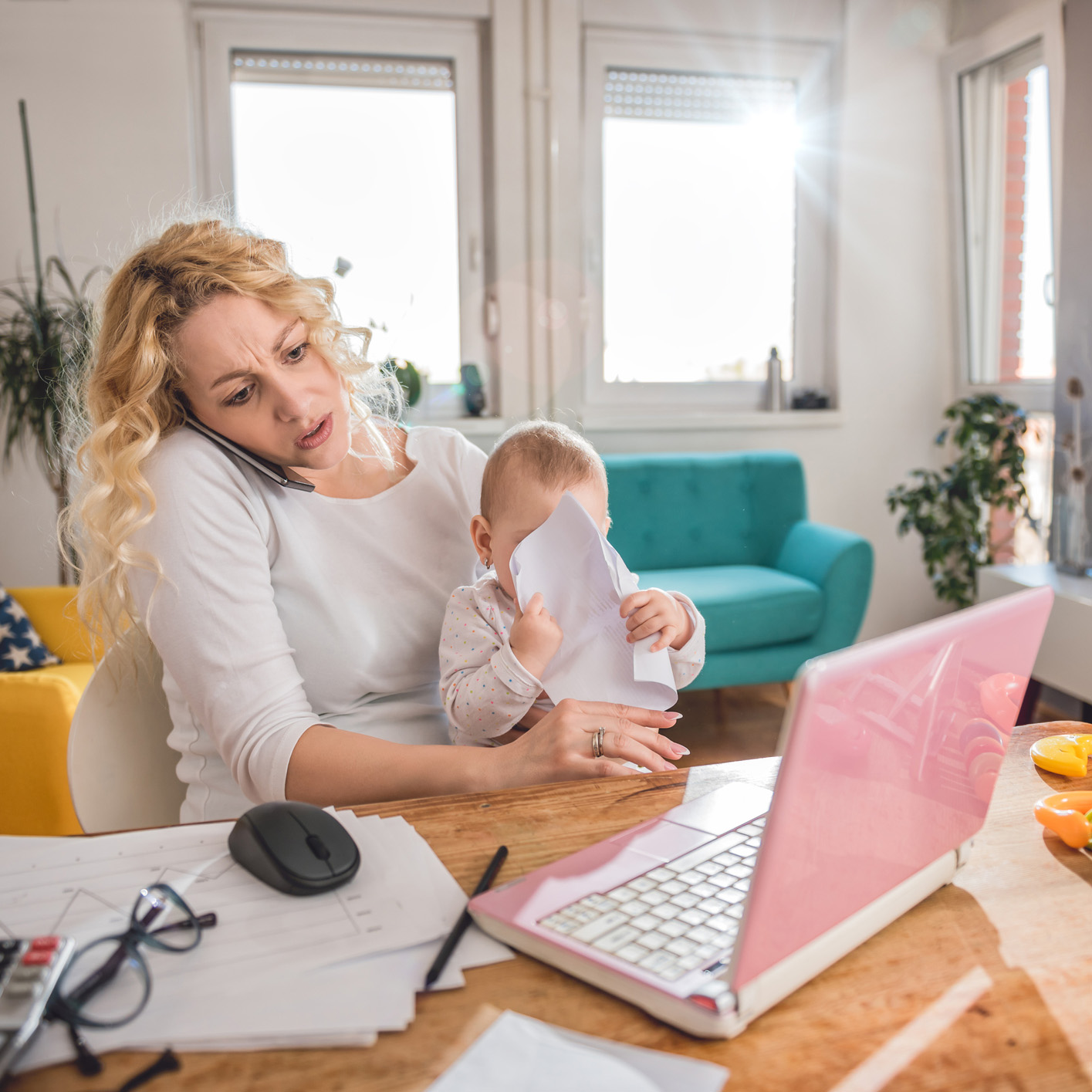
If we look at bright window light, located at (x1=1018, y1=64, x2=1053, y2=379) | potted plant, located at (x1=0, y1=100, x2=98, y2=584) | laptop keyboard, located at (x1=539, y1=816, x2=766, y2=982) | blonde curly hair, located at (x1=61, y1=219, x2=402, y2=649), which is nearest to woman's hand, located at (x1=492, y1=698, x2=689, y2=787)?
laptop keyboard, located at (x1=539, y1=816, x2=766, y2=982)

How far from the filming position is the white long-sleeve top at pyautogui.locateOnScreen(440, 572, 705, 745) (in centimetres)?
100

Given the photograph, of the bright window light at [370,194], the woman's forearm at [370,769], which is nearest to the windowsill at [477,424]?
the bright window light at [370,194]

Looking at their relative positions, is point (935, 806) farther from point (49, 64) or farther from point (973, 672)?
point (49, 64)

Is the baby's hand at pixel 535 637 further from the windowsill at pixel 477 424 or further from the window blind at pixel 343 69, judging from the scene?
the window blind at pixel 343 69

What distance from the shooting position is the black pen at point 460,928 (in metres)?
0.53

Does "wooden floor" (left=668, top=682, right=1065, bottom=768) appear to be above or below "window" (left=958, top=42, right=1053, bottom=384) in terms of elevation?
below

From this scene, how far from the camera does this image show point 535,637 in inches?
38.8

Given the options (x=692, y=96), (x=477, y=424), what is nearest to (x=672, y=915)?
(x=477, y=424)

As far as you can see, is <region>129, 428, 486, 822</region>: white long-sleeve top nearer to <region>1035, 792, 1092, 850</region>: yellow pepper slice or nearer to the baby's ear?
the baby's ear

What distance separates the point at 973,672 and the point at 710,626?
2362mm

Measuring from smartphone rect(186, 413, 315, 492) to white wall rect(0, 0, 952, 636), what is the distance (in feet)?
8.45

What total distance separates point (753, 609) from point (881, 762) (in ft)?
8.12

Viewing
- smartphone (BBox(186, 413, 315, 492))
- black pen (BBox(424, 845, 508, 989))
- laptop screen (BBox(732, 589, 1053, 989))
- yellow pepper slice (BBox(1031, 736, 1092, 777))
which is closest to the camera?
laptop screen (BBox(732, 589, 1053, 989))

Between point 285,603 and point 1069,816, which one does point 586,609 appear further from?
point 1069,816
